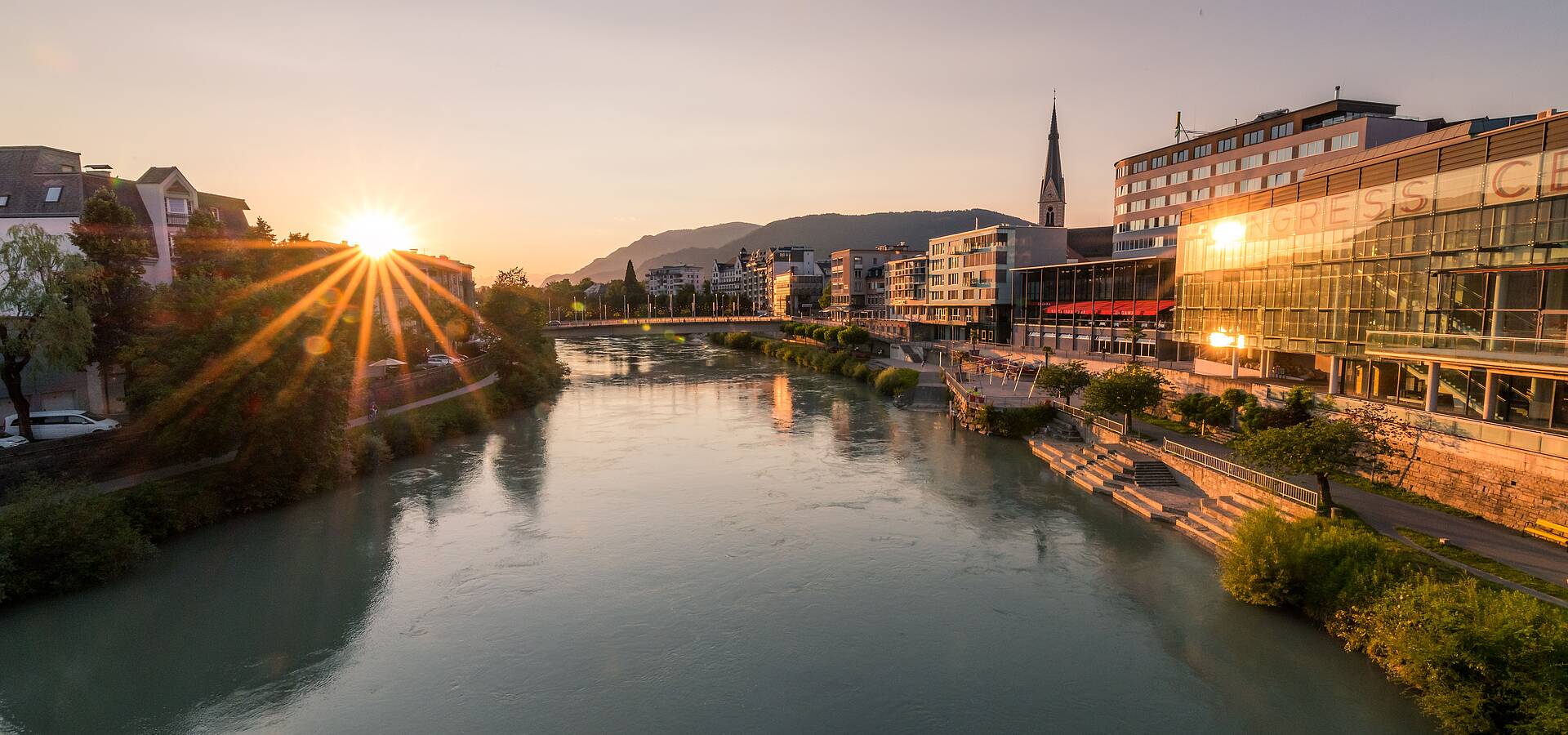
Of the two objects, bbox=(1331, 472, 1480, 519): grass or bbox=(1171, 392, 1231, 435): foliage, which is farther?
bbox=(1171, 392, 1231, 435): foliage

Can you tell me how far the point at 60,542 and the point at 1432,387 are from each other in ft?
162

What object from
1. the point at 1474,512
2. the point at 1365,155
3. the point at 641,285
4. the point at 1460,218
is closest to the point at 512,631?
the point at 1474,512

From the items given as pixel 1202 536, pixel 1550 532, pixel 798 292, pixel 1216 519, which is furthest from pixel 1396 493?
pixel 798 292

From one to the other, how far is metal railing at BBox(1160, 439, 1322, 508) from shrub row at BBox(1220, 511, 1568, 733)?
2.31 m

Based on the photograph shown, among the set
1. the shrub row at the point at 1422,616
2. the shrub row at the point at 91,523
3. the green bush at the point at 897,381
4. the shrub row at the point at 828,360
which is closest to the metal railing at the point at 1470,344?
the shrub row at the point at 1422,616

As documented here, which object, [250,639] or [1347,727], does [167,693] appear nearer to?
[250,639]

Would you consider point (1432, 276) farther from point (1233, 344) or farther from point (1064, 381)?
point (1064, 381)

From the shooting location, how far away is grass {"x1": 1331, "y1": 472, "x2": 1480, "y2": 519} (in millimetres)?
25192

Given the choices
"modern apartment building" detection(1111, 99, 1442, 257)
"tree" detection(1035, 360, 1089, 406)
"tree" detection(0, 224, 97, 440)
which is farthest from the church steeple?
"tree" detection(0, 224, 97, 440)

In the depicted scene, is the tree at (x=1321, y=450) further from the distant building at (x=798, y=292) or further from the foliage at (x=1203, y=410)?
the distant building at (x=798, y=292)

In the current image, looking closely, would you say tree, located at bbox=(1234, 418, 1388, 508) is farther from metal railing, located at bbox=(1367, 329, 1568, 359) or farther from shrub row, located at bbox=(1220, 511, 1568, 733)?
metal railing, located at bbox=(1367, 329, 1568, 359)

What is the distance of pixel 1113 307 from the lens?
232ft

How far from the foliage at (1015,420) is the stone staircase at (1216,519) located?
18.3 meters

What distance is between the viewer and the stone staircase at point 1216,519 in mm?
26938
